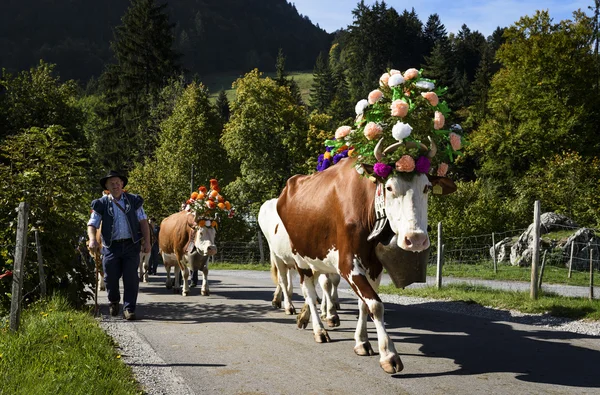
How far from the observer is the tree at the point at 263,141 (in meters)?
39.9

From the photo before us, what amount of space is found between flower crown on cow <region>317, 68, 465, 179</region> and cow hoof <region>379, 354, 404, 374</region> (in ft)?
5.66

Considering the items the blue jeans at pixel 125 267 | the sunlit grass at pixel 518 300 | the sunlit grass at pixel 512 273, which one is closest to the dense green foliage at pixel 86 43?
the sunlit grass at pixel 512 273

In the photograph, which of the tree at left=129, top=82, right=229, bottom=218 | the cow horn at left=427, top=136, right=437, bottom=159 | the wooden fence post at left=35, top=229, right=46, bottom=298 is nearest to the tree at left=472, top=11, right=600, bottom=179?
the tree at left=129, top=82, right=229, bottom=218

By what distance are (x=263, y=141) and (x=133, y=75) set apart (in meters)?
19.4

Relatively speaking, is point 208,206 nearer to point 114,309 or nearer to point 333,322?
point 114,309

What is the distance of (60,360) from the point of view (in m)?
5.41

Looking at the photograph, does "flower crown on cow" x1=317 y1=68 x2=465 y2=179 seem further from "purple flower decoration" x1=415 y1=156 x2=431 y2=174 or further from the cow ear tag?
the cow ear tag

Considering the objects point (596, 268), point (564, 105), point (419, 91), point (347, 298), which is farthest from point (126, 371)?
point (564, 105)

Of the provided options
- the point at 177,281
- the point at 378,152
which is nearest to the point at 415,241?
the point at 378,152

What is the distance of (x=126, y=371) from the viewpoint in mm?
5422

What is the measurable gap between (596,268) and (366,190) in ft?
54.1

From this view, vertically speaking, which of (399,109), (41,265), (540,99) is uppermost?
(540,99)

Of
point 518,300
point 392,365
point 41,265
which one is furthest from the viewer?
point 518,300

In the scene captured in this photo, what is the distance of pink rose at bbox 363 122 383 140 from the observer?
6.12 metres
